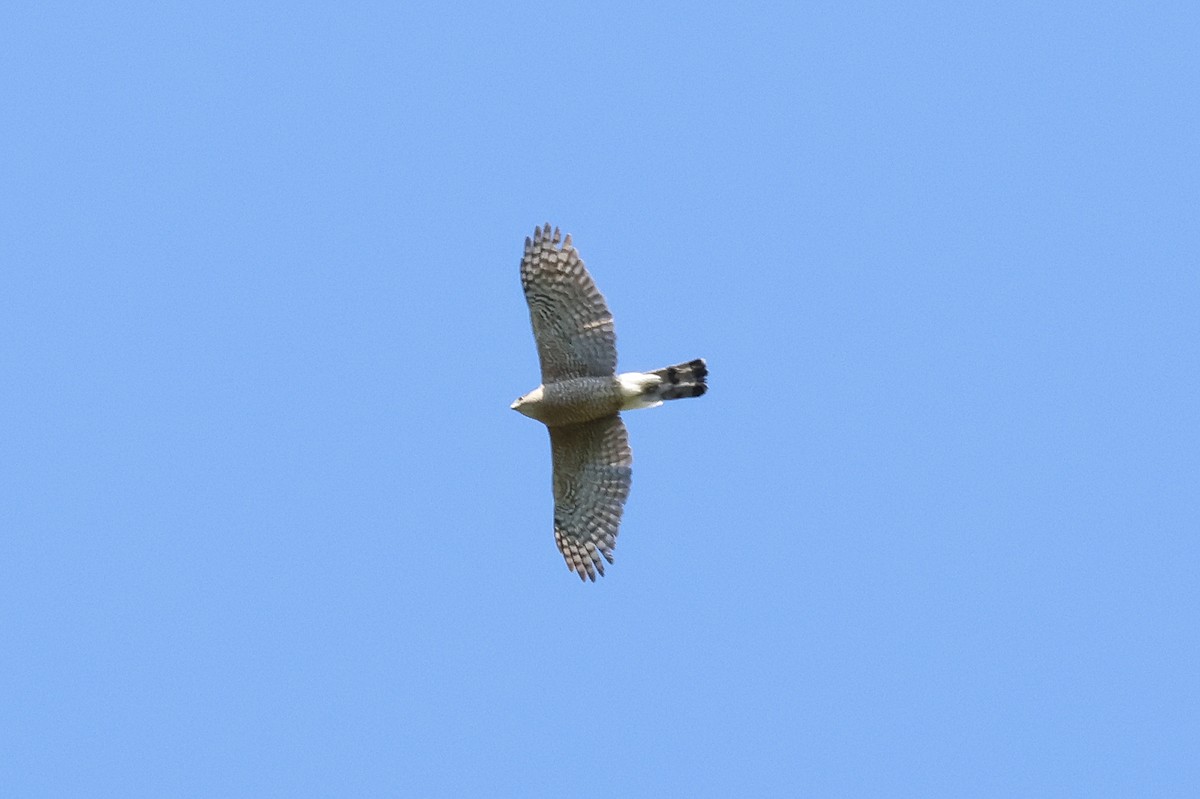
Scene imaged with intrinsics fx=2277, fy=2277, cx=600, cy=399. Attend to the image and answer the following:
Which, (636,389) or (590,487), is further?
(590,487)

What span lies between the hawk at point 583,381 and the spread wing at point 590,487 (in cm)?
1

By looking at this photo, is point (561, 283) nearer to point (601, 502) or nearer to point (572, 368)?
point (572, 368)

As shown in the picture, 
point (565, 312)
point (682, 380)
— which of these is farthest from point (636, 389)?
point (565, 312)

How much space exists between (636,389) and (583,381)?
555mm

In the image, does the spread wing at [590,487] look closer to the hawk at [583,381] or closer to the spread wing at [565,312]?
the hawk at [583,381]

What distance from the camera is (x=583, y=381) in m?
23.5

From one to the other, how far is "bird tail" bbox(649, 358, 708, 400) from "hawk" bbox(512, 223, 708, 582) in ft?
0.03

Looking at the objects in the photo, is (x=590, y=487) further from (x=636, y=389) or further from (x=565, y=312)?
(x=565, y=312)

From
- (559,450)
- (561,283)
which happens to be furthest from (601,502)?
(561,283)

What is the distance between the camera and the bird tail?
Answer: 23656 millimetres

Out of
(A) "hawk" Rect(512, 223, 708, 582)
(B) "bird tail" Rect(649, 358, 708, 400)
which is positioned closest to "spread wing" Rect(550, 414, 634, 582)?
(A) "hawk" Rect(512, 223, 708, 582)

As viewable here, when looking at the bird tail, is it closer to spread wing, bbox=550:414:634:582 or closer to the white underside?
the white underside

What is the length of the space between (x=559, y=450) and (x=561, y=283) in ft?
5.98

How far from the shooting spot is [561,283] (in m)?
23.5
